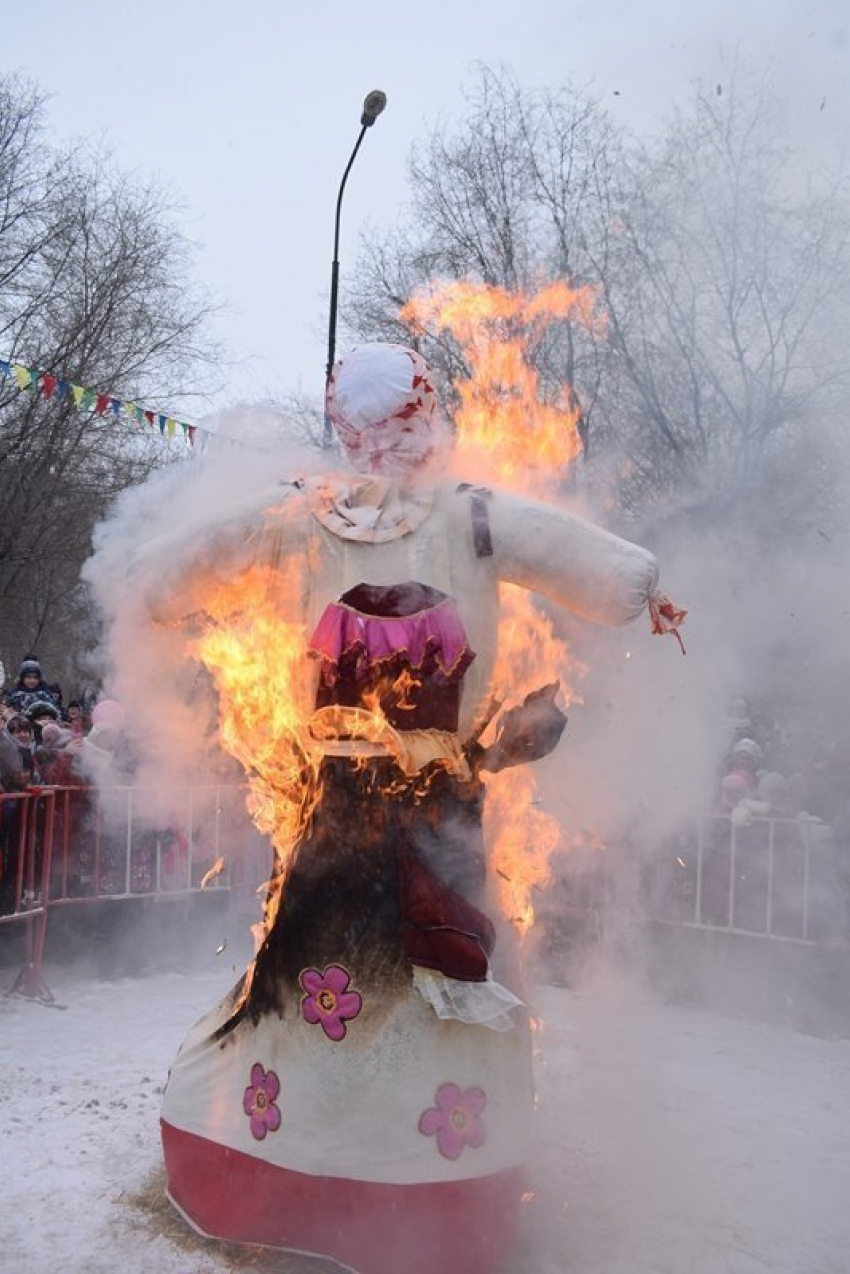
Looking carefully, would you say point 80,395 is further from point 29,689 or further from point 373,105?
point 373,105

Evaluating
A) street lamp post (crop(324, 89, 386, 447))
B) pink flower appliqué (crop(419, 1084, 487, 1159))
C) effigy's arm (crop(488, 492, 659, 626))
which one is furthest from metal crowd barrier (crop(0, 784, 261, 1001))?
effigy's arm (crop(488, 492, 659, 626))

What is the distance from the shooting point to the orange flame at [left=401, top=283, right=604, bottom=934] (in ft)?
11.5

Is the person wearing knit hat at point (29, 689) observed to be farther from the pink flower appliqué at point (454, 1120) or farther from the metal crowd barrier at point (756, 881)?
the pink flower appliqué at point (454, 1120)

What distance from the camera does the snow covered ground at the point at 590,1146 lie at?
3199 millimetres

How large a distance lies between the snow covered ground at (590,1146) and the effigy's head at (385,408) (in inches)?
84.2

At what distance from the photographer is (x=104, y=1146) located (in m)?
3.88

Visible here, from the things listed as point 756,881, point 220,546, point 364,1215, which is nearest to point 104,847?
point 756,881

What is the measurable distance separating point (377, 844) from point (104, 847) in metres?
4.40

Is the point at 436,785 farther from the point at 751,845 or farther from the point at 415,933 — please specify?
the point at 751,845

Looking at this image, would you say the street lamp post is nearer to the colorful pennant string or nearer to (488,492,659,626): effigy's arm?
the colorful pennant string

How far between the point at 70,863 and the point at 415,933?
14.5 ft

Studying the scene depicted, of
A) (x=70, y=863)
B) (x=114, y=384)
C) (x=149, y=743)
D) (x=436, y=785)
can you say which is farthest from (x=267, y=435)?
(x=114, y=384)

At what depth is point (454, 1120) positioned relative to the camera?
2.91m

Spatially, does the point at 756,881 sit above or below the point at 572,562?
below
